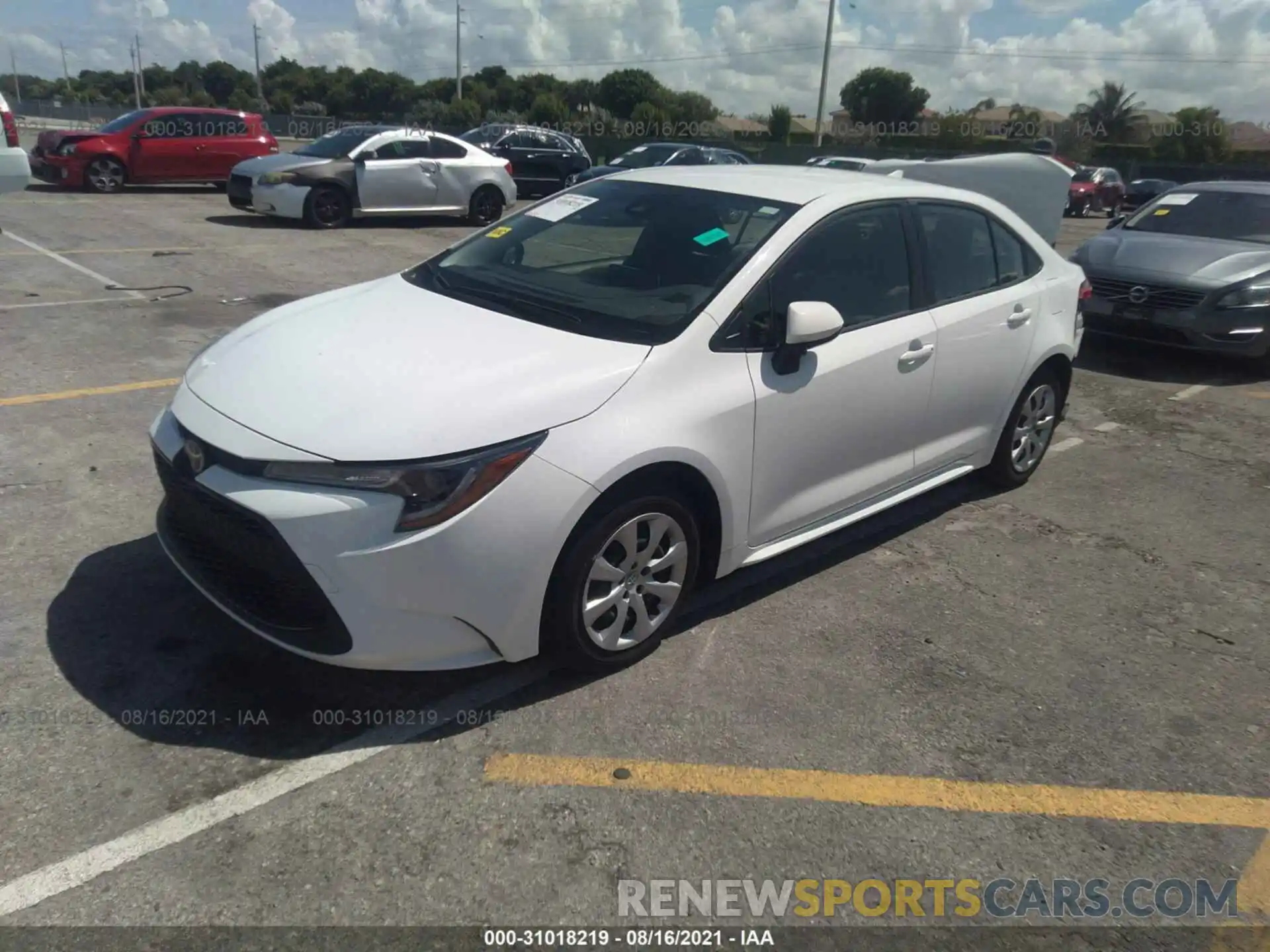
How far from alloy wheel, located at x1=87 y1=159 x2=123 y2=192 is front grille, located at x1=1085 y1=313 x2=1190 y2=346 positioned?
15827 mm

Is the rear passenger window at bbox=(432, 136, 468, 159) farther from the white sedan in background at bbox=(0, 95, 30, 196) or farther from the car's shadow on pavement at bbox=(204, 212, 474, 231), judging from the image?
the white sedan in background at bbox=(0, 95, 30, 196)

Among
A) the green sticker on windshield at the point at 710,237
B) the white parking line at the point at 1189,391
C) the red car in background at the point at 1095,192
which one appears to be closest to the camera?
the green sticker on windshield at the point at 710,237

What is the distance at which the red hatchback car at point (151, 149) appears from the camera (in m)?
16.4

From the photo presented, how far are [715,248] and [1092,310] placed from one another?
18.9ft

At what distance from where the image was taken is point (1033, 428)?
5285 mm

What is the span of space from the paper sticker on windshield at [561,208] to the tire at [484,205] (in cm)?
1184

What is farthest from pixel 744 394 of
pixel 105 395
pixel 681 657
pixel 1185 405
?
pixel 1185 405

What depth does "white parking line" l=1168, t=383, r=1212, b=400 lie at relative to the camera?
24.8ft

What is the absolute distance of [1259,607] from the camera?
423 cm

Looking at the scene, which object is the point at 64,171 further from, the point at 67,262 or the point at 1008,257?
the point at 1008,257

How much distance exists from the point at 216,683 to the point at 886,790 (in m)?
2.18

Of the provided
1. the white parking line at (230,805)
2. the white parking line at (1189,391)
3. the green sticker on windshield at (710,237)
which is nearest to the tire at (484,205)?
the white parking line at (1189,391)
